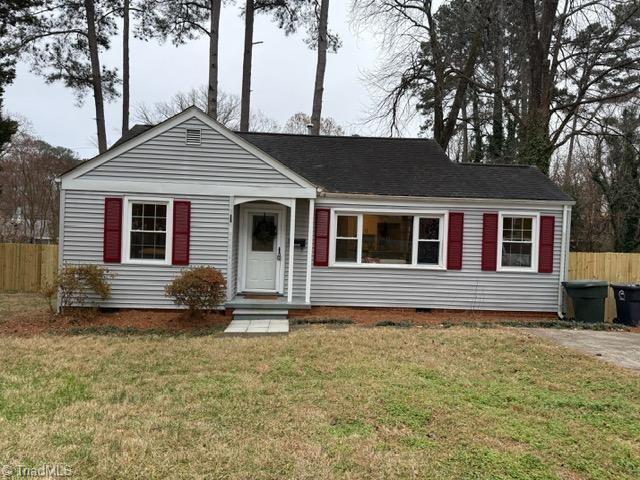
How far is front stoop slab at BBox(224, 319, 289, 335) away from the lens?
24.9ft

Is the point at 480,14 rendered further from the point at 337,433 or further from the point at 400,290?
the point at 337,433

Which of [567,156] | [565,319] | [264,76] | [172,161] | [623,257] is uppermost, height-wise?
[264,76]

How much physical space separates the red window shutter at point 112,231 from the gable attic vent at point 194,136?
6.32ft

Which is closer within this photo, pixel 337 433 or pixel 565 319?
pixel 337 433

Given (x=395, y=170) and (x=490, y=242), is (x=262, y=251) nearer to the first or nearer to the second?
(x=395, y=170)

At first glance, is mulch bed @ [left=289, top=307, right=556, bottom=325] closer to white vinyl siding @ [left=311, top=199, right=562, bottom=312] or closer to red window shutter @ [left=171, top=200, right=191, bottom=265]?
white vinyl siding @ [left=311, top=199, right=562, bottom=312]

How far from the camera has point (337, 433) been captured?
12.2ft

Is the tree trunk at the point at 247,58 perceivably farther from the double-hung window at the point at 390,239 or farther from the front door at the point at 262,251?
the double-hung window at the point at 390,239

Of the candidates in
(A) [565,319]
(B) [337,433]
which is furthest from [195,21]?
(B) [337,433]

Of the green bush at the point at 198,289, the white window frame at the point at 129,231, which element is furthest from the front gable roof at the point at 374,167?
the green bush at the point at 198,289

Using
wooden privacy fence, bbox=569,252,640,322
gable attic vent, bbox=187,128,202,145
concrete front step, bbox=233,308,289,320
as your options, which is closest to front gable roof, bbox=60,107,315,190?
gable attic vent, bbox=187,128,202,145

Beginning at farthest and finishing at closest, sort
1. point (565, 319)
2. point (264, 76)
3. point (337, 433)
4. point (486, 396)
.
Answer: point (264, 76) < point (565, 319) < point (486, 396) < point (337, 433)

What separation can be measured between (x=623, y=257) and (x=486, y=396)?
30.0ft

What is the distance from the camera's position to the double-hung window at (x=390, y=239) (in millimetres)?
10141
